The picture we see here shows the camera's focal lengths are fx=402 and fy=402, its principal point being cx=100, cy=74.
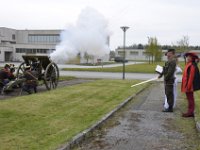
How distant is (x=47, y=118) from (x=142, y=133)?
2.45 metres

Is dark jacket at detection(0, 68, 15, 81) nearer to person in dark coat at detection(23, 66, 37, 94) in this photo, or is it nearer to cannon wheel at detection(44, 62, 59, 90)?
person in dark coat at detection(23, 66, 37, 94)

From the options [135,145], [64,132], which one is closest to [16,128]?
[64,132]

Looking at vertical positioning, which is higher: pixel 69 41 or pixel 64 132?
pixel 69 41

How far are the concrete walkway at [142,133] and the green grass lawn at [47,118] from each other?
1.49ft

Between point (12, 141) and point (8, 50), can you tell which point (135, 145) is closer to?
point (12, 141)

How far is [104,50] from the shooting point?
2095 cm

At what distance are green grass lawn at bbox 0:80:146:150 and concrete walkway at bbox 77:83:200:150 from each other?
45 centimetres

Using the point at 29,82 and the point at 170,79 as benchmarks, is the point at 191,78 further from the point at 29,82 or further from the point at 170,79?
the point at 29,82

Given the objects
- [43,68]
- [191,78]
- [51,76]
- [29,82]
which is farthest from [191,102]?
[43,68]

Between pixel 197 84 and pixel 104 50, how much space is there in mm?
10664

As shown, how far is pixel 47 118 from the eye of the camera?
31.8 ft

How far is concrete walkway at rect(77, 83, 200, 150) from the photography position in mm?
7422

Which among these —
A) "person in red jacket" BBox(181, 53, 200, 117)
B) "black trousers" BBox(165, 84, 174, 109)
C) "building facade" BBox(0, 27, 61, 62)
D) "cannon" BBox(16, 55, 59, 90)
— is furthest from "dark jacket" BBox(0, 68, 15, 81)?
"building facade" BBox(0, 27, 61, 62)

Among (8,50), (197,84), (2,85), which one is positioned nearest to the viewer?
(197,84)
